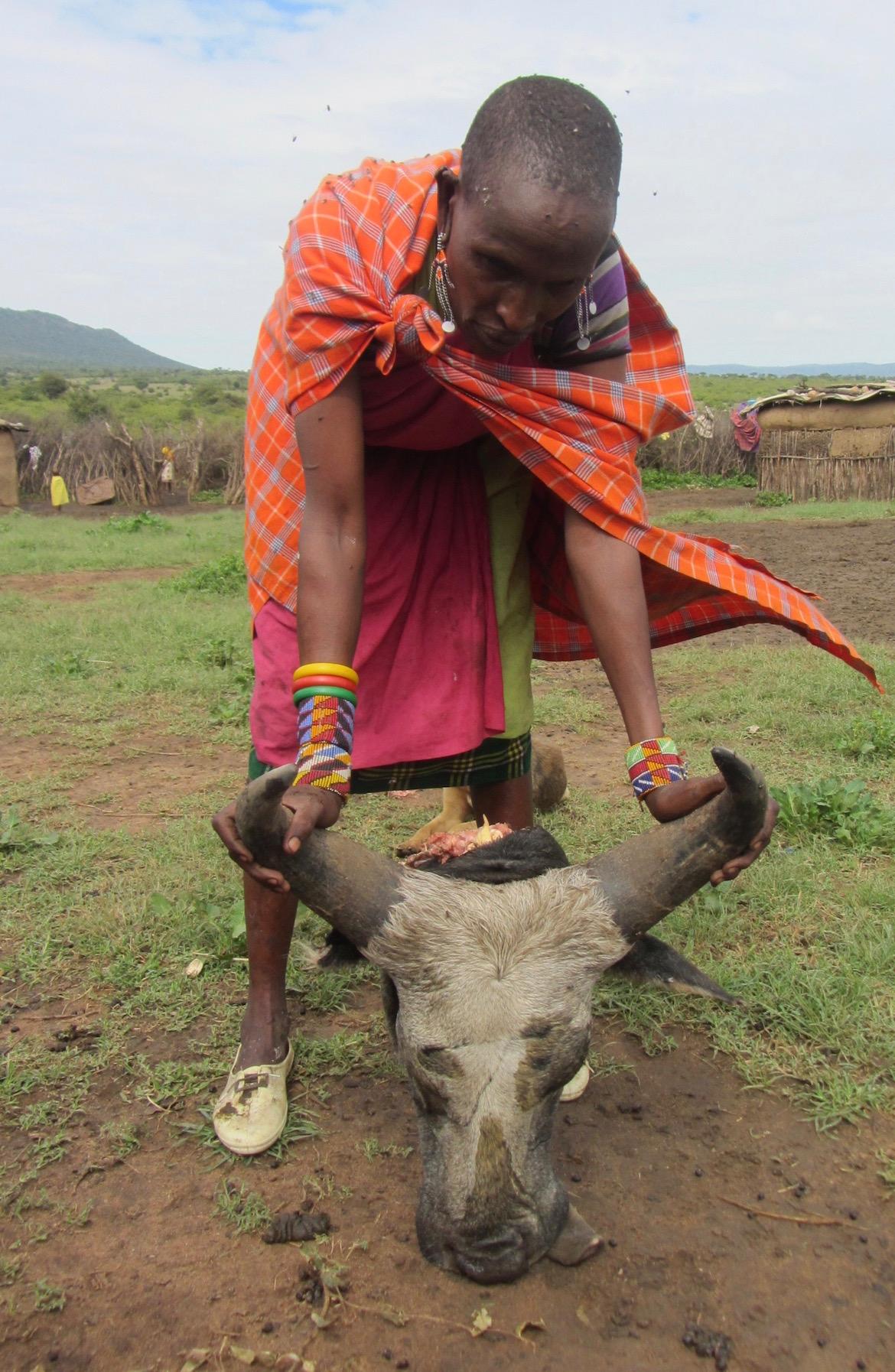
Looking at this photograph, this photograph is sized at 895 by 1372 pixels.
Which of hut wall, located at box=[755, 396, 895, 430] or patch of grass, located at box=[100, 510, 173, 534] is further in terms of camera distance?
hut wall, located at box=[755, 396, 895, 430]

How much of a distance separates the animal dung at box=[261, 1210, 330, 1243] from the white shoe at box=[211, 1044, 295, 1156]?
0.26 meters

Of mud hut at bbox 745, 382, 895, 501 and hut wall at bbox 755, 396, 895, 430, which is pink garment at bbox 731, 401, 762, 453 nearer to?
hut wall at bbox 755, 396, 895, 430

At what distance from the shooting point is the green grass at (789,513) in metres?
16.7

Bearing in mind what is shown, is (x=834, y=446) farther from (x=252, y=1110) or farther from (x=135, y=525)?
(x=252, y=1110)

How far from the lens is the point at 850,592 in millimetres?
10125

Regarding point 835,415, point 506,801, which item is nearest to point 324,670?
point 506,801

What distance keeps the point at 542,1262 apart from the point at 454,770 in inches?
49.6

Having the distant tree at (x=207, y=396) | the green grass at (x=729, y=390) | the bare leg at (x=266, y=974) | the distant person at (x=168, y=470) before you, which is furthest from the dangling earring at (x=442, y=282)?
the distant tree at (x=207, y=396)

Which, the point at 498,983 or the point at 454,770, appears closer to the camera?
the point at 498,983

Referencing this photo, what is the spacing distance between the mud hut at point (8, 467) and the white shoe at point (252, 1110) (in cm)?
2181

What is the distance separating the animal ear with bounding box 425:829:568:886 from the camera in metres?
2.54

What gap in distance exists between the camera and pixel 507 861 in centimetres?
256

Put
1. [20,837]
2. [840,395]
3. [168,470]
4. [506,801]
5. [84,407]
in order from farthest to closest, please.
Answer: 1. [84,407]
2. [168,470]
3. [840,395]
4. [20,837]
5. [506,801]

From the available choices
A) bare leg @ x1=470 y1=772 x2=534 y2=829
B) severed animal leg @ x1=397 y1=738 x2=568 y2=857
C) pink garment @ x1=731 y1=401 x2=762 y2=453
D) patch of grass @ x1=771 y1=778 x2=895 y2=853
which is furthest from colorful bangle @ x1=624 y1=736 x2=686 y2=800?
pink garment @ x1=731 y1=401 x2=762 y2=453
